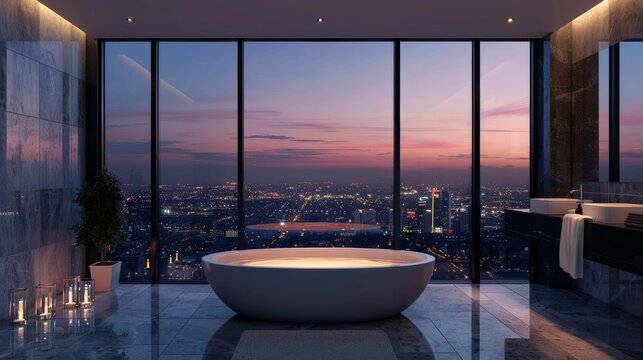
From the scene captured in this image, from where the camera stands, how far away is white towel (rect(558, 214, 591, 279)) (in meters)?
4.00

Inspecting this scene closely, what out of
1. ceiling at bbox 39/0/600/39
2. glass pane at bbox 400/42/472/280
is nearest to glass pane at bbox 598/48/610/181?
ceiling at bbox 39/0/600/39

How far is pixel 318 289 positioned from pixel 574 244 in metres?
1.77

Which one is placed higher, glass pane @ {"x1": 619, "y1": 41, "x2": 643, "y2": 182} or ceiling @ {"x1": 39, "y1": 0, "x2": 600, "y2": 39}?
ceiling @ {"x1": 39, "y1": 0, "x2": 600, "y2": 39}

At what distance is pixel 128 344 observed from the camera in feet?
11.6

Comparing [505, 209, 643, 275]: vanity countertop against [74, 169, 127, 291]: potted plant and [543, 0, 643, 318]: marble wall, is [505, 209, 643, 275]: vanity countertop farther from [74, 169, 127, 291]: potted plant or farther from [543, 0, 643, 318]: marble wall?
[74, 169, 127, 291]: potted plant

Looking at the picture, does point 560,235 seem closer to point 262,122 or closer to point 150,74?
point 262,122

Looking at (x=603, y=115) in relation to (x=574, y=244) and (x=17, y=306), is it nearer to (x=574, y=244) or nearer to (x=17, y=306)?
(x=574, y=244)

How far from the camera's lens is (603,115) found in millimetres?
4797

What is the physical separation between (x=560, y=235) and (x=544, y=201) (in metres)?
0.51

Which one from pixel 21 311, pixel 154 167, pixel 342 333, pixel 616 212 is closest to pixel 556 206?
pixel 616 212

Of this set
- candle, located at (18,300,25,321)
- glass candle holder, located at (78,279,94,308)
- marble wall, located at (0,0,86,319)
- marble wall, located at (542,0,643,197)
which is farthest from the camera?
marble wall, located at (542,0,643,197)

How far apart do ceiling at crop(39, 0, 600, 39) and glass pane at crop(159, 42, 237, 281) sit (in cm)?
29

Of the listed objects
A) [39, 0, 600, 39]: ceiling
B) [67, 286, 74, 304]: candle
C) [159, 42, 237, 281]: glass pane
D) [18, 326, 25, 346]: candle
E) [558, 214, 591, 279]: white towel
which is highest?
Answer: [39, 0, 600, 39]: ceiling

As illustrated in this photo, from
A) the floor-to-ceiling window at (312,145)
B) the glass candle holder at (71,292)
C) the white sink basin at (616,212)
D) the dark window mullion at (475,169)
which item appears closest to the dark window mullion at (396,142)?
the floor-to-ceiling window at (312,145)
